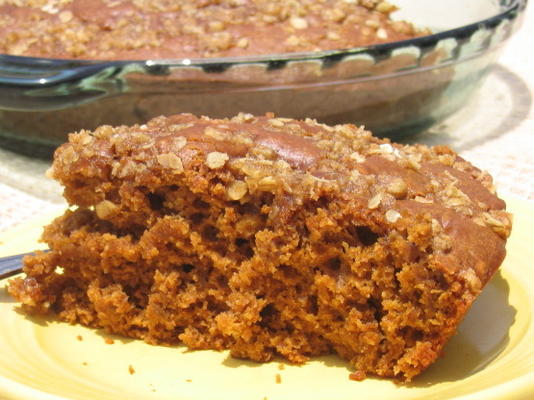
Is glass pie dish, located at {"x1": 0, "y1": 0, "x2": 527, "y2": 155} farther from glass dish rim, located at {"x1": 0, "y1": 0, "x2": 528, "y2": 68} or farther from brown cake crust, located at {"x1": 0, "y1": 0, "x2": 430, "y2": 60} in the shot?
brown cake crust, located at {"x1": 0, "y1": 0, "x2": 430, "y2": 60}

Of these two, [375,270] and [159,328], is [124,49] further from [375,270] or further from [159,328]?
[375,270]

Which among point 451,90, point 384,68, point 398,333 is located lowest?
point 451,90

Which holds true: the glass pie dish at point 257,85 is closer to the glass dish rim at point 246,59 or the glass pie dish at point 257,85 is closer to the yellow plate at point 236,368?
the glass dish rim at point 246,59

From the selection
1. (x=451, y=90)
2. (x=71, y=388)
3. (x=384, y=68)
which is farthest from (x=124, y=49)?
(x=71, y=388)

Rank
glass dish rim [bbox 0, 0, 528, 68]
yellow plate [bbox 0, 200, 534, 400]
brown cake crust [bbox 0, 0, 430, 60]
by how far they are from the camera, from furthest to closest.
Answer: brown cake crust [bbox 0, 0, 430, 60] < glass dish rim [bbox 0, 0, 528, 68] < yellow plate [bbox 0, 200, 534, 400]

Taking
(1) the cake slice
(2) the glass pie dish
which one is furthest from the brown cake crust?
(1) the cake slice

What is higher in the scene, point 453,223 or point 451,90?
point 453,223

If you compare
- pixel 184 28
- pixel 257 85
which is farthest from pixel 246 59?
pixel 184 28
